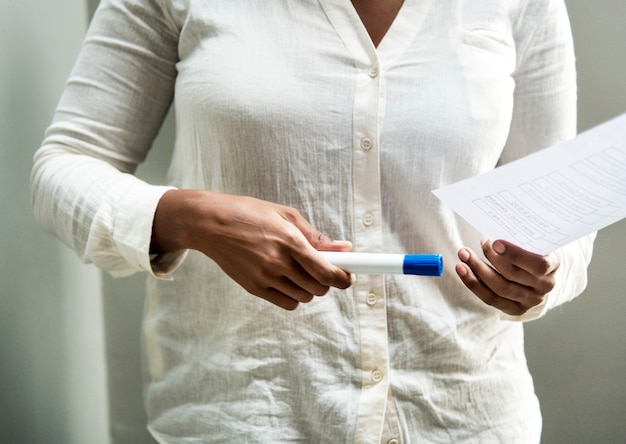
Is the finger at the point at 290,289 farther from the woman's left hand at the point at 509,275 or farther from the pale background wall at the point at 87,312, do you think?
the pale background wall at the point at 87,312

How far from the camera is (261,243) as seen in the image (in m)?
0.58

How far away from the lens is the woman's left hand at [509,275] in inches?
23.9

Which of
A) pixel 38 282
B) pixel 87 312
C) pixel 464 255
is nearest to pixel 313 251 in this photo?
pixel 464 255

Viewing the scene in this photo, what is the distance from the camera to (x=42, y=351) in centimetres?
89

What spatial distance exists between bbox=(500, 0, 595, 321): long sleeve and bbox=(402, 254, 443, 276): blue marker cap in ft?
0.88

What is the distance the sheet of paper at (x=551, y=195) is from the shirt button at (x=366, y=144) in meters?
0.12

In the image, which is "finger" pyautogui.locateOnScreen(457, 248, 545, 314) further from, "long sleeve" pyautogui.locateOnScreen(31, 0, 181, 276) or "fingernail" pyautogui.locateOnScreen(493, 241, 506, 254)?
"long sleeve" pyautogui.locateOnScreen(31, 0, 181, 276)

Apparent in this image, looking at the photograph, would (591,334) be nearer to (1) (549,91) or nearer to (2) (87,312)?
(1) (549,91)

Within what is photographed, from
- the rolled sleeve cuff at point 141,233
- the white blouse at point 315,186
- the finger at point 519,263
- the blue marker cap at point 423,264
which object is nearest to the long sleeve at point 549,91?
the white blouse at point 315,186

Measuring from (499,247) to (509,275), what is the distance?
1.7 inches

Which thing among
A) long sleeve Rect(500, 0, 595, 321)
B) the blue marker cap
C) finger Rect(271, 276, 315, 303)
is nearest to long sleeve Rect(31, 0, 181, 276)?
finger Rect(271, 276, 315, 303)

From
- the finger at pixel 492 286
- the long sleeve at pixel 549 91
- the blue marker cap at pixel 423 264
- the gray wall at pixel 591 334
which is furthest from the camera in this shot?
the gray wall at pixel 591 334

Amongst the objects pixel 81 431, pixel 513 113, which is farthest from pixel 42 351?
pixel 513 113

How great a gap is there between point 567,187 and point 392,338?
22 centimetres
